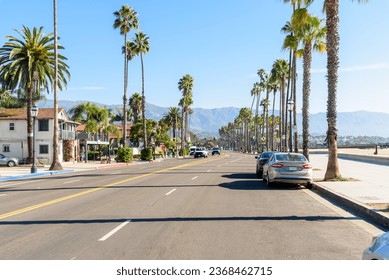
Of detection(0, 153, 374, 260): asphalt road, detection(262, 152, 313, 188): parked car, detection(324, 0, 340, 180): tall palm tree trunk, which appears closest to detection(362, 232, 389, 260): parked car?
detection(0, 153, 374, 260): asphalt road

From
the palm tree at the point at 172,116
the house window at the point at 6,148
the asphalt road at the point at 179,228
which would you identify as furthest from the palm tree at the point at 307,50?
the palm tree at the point at 172,116

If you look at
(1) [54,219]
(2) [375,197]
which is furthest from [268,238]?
(2) [375,197]

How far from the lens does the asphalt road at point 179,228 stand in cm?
750

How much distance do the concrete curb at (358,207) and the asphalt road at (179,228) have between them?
414 millimetres

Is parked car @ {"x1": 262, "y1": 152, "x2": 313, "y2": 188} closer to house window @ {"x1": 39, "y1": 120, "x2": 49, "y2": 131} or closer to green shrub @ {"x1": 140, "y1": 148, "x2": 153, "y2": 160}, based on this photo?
house window @ {"x1": 39, "y1": 120, "x2": 49, "y2": 131}

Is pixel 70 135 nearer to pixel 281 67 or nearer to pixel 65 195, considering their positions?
pixel 281 67

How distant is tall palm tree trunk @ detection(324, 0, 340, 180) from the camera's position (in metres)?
20.6

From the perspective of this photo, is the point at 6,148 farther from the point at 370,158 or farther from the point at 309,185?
the point at 309,185

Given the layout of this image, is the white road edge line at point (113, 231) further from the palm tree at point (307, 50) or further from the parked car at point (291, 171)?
the palm tree at point (307, 50)

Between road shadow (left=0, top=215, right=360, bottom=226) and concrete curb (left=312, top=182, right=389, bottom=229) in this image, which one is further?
road shadow (left=0, top=215, right=360, bottom=226)

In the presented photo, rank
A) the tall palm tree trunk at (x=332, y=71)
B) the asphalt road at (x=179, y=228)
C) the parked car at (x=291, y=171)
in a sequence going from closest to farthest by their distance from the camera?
the asphalt road at (x=179, y=228) < the parked car at (x=291, y=171) < the tall palm tree trunk at (x=332, y=71)

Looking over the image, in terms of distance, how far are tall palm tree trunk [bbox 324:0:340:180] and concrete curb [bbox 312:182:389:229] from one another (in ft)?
11.0

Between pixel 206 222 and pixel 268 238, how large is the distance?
7.34 feet

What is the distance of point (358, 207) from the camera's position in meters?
12.5
